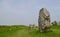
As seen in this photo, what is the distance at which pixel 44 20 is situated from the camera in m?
24.8

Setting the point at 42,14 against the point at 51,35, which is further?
the point at 42,14

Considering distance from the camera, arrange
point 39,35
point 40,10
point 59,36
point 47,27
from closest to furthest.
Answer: point 59,36
point 39,35
point 47,27
point 40,10

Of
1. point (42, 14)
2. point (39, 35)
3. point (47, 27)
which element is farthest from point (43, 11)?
point (39, 35)

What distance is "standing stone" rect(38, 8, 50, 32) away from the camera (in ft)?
80.1

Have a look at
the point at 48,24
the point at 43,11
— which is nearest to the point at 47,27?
the point at 48,24

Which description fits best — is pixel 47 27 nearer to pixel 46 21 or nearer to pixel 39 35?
pixel 46 21

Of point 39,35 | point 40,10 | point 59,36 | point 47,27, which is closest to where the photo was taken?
point 59,36

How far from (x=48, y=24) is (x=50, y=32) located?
5.06 feet

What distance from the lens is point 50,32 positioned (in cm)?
2328

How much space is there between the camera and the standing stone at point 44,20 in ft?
80.1

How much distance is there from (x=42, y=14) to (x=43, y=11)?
43 cm

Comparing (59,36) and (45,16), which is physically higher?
(45,16)

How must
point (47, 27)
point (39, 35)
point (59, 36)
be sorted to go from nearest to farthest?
point (59, 36) < point (39, 35) < point (47, 27)

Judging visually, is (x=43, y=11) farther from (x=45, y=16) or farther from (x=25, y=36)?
(x=25, y=36)
